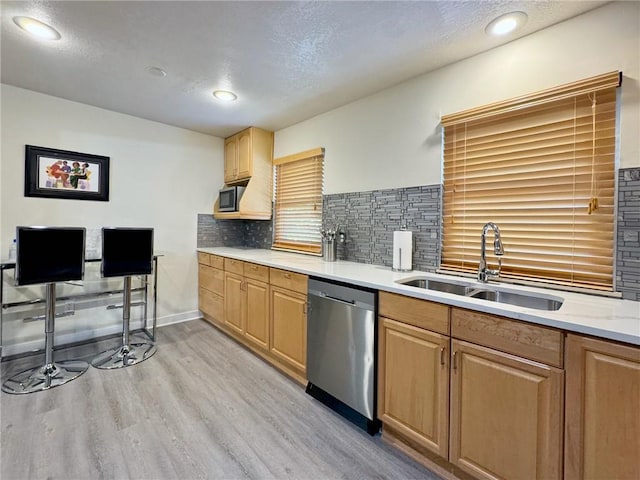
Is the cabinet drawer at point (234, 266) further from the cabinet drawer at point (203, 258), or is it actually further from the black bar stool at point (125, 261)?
the black bar stool at point (125, 261)

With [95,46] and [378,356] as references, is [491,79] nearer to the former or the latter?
[378,356]

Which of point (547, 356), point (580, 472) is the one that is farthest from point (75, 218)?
Result: point (580, 472)

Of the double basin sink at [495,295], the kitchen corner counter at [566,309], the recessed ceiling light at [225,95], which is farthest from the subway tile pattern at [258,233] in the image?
the double basin sink at [495,295]

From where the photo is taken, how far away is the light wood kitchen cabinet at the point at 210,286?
3305mm

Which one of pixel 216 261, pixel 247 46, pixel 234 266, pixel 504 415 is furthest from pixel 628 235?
pixel 216 261

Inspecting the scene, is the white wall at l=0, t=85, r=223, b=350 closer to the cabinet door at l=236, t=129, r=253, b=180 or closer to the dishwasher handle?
the cabinet door at l=236, t=129, r=253, b=180

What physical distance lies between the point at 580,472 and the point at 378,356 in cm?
90

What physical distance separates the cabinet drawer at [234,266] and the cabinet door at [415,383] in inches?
65.0

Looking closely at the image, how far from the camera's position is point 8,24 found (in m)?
1.77

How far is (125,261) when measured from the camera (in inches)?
103

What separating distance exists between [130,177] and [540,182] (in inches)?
146

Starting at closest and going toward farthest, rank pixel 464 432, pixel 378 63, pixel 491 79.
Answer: pixel 464 432 → pixel 491 79 → pixel 378 63

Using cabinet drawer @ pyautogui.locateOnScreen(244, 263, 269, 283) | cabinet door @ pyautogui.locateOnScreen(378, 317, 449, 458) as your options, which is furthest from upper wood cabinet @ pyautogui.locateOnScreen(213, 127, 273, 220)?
cabinet door @ pyautogui.locateOnScreen(378, 317, 449, 458)

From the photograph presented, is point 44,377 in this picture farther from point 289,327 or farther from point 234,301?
point 289,327
